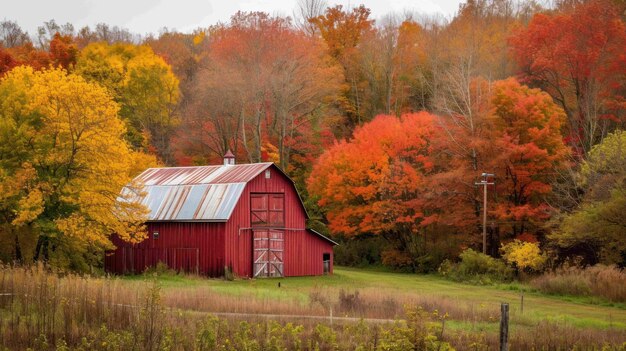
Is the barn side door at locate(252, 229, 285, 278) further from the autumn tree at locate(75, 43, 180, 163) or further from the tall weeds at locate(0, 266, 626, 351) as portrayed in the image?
the autumn tree at locate(75, 43, 180, 163)

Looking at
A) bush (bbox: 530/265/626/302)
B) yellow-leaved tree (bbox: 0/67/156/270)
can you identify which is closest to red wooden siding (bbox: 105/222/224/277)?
yellow-leaved tree (bbox: 0/67/156/270)

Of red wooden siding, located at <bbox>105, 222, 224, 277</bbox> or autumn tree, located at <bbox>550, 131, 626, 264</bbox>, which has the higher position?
autumn tree, located at <bbox>550, 131, 626, 264</bbox>

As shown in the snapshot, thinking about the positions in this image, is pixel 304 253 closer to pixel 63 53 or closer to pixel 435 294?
pixel 435 294

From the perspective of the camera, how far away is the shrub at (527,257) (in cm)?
4678

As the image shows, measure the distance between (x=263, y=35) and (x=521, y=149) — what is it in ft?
96.5

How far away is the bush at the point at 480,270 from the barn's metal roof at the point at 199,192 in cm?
1231

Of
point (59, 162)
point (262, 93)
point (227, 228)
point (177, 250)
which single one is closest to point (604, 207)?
point (227, 228)

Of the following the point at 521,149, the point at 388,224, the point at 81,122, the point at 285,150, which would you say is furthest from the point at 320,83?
the point at 81,122

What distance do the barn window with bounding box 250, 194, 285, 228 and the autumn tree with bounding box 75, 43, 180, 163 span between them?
26438 millimetres

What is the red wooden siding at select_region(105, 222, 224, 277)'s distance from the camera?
4347 centimetres

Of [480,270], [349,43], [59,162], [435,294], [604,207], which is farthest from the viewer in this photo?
[349,43]

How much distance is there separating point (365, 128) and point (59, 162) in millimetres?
23850

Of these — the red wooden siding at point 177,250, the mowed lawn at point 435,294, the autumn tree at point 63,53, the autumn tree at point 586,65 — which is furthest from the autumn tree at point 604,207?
the autumn tree at point 63,53

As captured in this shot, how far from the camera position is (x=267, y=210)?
149ft
